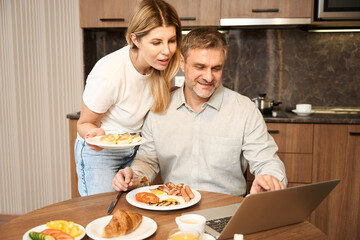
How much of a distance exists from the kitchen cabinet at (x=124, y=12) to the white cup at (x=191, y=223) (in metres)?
2.13

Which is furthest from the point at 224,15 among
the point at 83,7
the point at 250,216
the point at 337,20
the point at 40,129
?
the point at 250,216

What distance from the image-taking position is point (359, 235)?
2.69m

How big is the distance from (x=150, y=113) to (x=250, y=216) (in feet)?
3.29

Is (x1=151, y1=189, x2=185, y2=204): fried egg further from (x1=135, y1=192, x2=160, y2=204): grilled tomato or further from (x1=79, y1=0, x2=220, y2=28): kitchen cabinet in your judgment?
(x1=79, y1=0, x2=220, y2=28): kitchen cabinet

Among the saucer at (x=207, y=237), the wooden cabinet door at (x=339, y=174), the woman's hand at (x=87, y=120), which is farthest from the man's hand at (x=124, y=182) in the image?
the wooden cabinet door at (x=339, y=174)

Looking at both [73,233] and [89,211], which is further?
[89,211]

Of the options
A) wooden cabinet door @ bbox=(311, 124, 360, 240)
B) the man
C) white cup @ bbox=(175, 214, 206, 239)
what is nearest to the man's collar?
the man

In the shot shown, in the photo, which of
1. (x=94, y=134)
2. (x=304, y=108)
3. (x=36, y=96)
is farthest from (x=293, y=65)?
(x=36, y=96)

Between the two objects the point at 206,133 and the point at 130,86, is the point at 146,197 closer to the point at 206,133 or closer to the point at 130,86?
the point at 206,133

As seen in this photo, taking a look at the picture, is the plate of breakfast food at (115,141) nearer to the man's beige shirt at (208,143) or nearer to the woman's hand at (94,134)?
the woman's hand at (94,134)

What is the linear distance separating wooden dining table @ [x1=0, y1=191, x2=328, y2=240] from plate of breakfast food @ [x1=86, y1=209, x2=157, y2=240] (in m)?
0.03

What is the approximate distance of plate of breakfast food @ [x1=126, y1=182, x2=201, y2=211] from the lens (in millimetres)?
1244

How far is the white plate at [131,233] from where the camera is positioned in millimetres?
1023

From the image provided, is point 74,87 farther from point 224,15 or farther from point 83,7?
point 224,15
